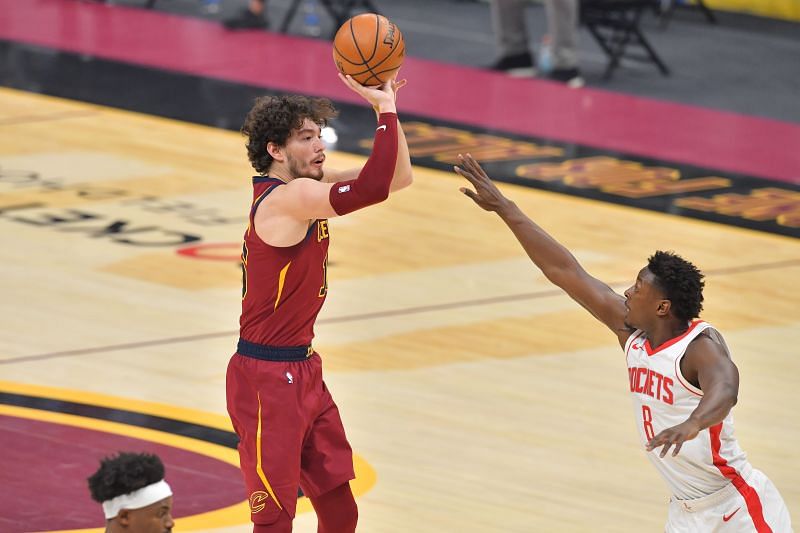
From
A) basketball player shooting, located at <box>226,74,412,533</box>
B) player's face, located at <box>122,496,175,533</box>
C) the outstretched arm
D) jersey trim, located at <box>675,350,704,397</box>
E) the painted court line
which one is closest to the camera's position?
player's face, located at <box>122,496,175,533</box>

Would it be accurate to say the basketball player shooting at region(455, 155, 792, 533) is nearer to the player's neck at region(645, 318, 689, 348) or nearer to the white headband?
the player's neck at region(645, 318, 689, 348)

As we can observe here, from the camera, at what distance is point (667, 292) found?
5328 millimetres

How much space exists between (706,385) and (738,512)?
19.0 inches

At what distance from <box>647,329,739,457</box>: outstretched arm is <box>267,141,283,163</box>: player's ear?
1435 mm

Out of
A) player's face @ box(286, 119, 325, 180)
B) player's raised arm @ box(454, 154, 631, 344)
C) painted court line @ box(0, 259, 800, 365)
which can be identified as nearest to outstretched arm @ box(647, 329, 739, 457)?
player's raised arm @ box(454, 154, 631, 344)

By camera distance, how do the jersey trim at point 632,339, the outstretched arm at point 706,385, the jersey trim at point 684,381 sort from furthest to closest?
1. the jersey trim at point 632,339
2. the jersey trim at point 684,381
3. the outstretched arm at point 706,385

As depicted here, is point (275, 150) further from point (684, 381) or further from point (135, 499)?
point (135, 499)

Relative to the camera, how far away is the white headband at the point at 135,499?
14.8 ft

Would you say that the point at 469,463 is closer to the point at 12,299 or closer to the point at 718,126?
the point at 12,299

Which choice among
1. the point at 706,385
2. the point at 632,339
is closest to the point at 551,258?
the point at 632,339

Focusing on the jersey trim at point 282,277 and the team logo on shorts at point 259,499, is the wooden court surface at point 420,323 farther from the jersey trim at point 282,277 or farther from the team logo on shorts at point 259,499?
the jersey trim at point 282,277

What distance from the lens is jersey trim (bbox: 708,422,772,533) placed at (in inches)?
210

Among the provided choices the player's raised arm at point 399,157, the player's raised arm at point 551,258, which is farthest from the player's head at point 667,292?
the player's raised arm at point 399,157

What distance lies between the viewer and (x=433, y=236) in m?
11.8
